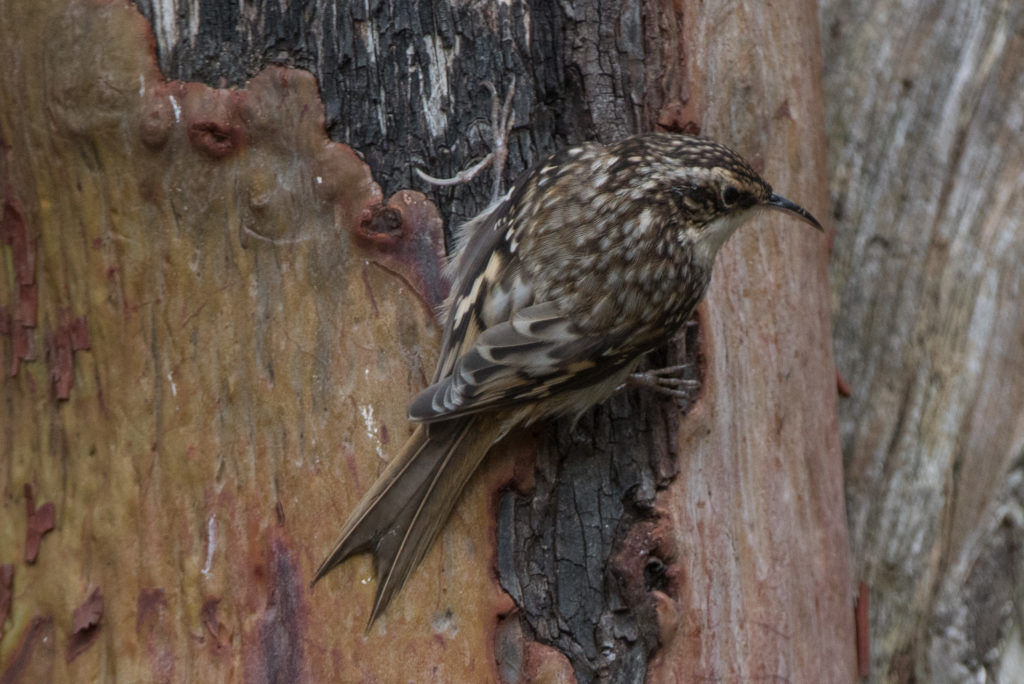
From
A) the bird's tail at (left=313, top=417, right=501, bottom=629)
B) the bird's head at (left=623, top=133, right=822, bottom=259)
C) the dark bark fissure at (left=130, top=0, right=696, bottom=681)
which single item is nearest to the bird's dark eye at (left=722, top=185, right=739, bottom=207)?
the bird's head at (left=623, top=133, right=822, bottom=259)

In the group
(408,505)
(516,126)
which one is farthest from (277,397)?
(516,126)

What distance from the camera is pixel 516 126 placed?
2.23 meters

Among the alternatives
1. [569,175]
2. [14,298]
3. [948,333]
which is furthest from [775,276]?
[14,298]

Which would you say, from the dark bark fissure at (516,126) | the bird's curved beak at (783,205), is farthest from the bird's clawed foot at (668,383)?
the bird's curved beak at (783,205)

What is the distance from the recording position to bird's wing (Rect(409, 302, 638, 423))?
2.07 meters

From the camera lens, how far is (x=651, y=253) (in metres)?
2.27

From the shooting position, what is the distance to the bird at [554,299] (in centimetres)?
204

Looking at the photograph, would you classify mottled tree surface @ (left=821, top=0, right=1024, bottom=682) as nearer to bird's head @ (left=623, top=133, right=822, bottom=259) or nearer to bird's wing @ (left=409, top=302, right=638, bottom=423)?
bird's head @ (left=623, top=133, right=822, bottom=259)

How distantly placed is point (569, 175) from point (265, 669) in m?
1.18

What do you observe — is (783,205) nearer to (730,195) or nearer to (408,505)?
(730,195)

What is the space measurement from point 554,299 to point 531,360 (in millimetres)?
145

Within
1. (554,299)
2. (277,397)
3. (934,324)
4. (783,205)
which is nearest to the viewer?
(277,397)

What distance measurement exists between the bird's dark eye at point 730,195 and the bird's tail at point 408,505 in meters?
0.73

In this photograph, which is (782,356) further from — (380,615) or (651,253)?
(380,615)
